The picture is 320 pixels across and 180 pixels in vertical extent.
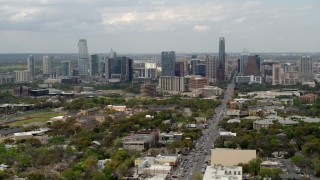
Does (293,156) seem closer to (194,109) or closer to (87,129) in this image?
(87,129)

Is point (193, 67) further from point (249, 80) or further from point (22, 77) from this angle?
point (22, 77)

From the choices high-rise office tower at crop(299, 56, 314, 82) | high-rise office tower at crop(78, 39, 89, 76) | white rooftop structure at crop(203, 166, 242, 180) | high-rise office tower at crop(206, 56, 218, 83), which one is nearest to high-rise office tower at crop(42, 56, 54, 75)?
high-rise office tower at crop(78, 39, 89, 76)

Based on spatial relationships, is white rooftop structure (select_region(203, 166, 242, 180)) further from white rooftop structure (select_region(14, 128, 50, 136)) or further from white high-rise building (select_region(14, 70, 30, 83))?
white high-rise building (select_region(14, 70, 30, 83))

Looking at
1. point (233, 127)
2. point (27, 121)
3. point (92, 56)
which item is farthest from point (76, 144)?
point (92, 56)

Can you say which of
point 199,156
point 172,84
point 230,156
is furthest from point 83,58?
point 230,156

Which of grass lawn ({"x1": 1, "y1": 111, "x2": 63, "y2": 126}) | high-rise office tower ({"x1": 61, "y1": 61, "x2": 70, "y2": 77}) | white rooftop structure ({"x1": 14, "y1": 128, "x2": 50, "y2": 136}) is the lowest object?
grass lawn ({"x1": 1, "y1": 111, "x2": 63, "y2": 126})

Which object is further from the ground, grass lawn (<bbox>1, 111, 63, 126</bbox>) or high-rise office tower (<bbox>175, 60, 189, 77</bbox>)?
high-rise office tower (<bbox>175, 60, 189, 77</bbox>)
